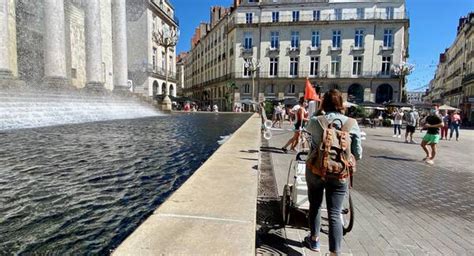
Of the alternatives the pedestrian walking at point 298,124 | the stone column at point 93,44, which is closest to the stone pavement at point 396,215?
the pedestrian walking at point 298,124

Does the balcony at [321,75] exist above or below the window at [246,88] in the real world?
above

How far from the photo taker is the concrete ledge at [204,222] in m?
1.73

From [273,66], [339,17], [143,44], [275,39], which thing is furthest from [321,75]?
[143,44]

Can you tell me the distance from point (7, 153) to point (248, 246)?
6.59 meters

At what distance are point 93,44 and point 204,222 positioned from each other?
27171 millimetres

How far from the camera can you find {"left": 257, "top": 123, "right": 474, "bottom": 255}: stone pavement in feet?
9.62

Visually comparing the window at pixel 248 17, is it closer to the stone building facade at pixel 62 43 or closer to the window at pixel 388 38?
the window at pixel 388 38

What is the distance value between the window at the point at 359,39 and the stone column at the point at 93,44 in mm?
35852

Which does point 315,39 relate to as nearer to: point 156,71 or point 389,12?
point 389,12

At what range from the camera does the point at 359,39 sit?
42125 millimetres

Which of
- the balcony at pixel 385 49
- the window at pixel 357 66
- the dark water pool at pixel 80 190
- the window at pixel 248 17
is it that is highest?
the window at pixel 248 17

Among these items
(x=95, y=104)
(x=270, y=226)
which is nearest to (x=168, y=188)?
(x=270, y=226)

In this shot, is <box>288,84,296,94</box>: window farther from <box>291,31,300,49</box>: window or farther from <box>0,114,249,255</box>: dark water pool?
<box>0,114,249,255</box>: dark water pool

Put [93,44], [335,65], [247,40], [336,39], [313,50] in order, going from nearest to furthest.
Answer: [93,44] → [336,39] → [335,65] → [313,50] → [247,40]
